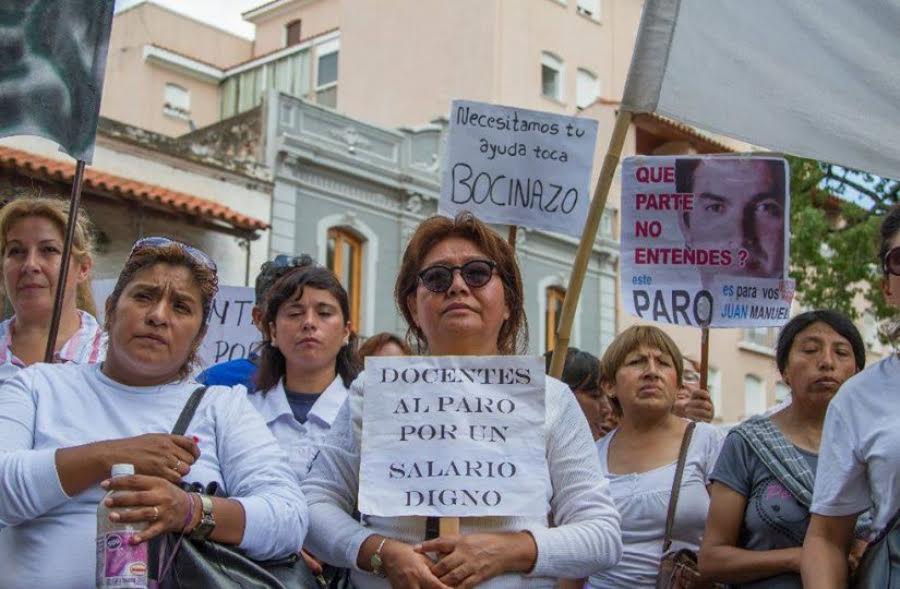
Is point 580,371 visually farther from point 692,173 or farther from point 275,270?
point 275,270

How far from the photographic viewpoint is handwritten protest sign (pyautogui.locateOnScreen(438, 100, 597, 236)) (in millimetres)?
6586

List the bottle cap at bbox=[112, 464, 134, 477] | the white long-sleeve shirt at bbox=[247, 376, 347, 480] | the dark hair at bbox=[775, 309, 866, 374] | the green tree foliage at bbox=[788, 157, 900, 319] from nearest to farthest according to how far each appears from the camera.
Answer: the bottle cap at bbox=[112, 464, 134, 477] < the dark hair at bbox=[775, 309, 866, 374] < the white long-sleeve shirt at bbox=[247, 376, 347, 480] < the green tree foliage at bbox=[788, 157, 900, 319]

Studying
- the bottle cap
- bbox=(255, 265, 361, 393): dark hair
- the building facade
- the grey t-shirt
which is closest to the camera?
the bottle cap

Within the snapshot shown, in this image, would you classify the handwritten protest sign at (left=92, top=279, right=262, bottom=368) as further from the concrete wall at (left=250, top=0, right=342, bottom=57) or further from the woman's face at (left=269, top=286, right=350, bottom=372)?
the concrete wall at (left=250, top=0, right=342, bottom=57)

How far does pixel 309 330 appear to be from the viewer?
4797 mm

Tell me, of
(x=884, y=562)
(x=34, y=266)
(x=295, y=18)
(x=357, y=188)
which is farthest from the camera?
(x=295, y=18)

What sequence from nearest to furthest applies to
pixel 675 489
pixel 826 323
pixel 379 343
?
pixel 826 323, pixel 675 489, pixel 379 343

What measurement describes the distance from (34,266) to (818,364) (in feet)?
8.73

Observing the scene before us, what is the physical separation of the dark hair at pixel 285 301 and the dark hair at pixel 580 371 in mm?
1226

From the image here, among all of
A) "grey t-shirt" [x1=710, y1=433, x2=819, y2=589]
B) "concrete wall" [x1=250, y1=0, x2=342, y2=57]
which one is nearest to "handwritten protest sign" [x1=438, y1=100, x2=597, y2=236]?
"grey t-shirt" [x1=710, y1=433, x2=819, y2=589]

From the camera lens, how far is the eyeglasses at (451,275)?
3420 mm

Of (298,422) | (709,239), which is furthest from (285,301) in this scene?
(709,239)

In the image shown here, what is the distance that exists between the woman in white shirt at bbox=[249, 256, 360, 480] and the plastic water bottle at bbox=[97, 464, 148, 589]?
178 centimetres

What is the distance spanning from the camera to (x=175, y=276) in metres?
3.53
